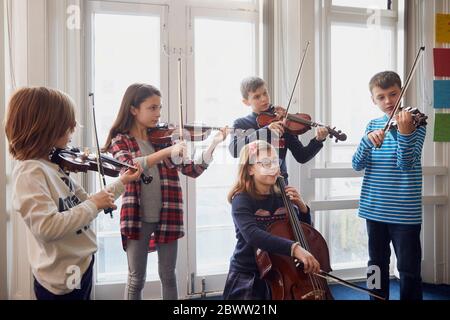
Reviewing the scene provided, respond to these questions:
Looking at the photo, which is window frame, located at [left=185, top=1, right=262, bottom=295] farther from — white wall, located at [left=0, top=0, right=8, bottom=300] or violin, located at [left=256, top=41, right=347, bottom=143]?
white wall, located at [left=0, top=0, right=8, bottom=300]

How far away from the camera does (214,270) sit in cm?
121

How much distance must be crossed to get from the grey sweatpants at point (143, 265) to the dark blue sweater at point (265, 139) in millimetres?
350

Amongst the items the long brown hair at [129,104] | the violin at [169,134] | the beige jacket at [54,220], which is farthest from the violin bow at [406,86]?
the beige jacket at [54,220]

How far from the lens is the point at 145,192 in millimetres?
1082

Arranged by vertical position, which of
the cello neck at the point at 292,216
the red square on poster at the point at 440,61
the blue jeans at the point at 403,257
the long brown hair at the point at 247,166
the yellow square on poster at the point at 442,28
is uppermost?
the yellow square on poster at the point at 442,28

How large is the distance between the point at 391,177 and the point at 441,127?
0.28 metres

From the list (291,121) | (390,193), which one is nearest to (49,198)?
(291,121)

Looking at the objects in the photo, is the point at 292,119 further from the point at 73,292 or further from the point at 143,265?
the point at 73,292

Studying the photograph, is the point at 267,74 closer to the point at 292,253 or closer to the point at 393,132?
the point at 393,132

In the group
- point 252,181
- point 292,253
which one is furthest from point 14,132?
point 292,253

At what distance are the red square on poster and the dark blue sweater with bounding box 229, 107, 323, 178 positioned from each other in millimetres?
493

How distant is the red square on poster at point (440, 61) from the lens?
128 centimetres

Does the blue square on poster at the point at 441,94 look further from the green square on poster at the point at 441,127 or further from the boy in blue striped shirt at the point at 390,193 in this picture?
the boy in blue striped shirt at the point at 390,193

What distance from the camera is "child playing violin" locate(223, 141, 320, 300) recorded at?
3.48 feet
